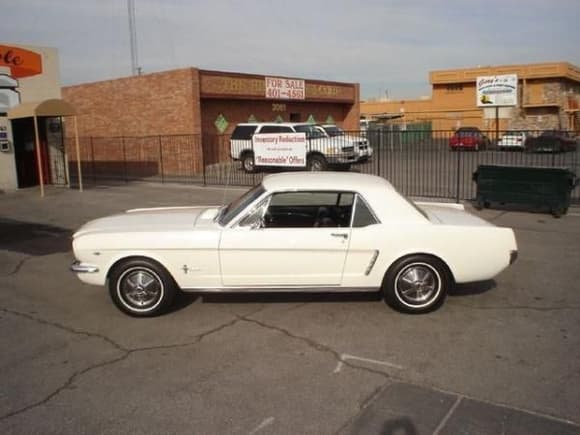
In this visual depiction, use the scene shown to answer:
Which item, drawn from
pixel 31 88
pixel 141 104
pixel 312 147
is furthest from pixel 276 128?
pixel 31 88

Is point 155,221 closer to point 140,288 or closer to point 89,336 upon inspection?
point 140,288

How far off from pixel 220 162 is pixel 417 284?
741 inches

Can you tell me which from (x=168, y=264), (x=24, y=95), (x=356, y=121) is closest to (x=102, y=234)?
(x=168, y=264)

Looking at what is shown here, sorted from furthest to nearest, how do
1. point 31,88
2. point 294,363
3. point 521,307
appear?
1. point 31,88
2. point 521,307
3. point 294,363

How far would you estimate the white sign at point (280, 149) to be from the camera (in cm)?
1617

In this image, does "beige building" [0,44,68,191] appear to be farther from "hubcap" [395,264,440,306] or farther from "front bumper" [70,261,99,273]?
"hubcap" [395,264,440,306]

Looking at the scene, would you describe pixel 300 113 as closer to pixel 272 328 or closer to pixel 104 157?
pixel 104 157

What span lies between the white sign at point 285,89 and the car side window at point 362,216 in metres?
22.8

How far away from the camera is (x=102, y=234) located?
5500 millimetres

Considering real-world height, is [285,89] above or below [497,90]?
below

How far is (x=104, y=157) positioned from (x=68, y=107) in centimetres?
1094

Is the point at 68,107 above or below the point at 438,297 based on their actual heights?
above

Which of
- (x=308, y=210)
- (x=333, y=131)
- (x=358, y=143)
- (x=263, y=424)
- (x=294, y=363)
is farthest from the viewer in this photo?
(x=333, y=131)

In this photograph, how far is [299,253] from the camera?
5395mm
